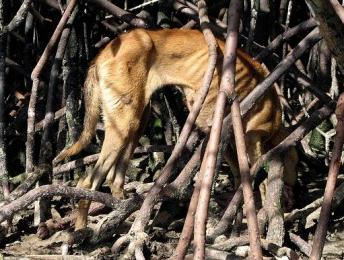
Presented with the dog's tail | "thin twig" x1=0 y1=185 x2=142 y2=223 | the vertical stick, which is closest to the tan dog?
the dog's tail

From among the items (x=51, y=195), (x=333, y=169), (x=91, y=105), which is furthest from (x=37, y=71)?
(x=333, y=169)

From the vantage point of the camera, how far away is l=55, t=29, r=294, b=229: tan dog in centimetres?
507

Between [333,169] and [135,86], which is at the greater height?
[135,86]

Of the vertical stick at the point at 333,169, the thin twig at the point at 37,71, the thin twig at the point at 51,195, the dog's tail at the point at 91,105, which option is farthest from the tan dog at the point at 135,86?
the vertical stick at the point at 333,169

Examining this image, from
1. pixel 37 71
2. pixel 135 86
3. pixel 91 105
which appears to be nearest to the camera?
pixel 37 71

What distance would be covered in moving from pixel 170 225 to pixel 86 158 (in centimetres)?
88

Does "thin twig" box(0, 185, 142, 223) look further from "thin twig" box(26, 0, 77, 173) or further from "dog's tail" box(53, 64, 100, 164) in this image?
"dog's tail" box(53, 64, 100, 164)

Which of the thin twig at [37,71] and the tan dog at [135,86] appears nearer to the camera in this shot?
the thin twig at [37,71]

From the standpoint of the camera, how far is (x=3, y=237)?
4754mm

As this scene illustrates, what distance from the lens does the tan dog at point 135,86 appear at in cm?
507

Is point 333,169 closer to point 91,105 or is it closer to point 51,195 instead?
point 51,195

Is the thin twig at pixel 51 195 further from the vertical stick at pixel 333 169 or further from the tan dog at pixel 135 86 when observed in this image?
the vertical stick at pixel 333 169

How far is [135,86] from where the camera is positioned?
5.10 metres

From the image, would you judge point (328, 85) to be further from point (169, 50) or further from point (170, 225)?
point (170, 225)
